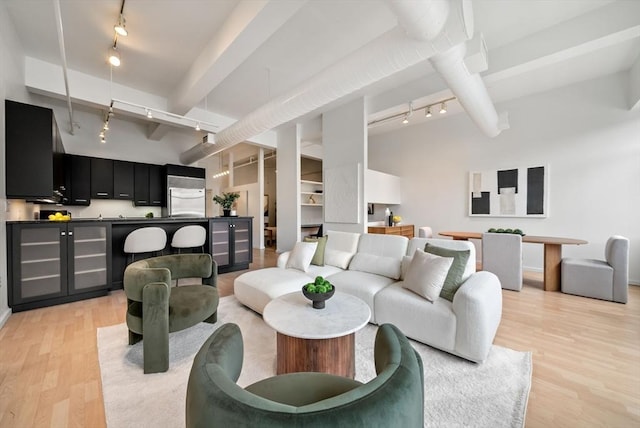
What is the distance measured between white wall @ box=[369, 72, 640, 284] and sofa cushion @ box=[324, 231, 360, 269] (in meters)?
3.46

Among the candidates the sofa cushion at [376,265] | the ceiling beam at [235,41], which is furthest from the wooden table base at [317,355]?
the ceiling beam at [235,41]

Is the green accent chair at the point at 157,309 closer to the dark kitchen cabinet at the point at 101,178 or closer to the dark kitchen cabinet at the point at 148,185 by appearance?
the dark kitchen cabinet at the point at 101,178

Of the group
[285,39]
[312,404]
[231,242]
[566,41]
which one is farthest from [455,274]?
[231,242]

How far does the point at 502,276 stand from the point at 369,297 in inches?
103

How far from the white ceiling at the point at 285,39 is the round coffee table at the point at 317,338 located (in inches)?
103

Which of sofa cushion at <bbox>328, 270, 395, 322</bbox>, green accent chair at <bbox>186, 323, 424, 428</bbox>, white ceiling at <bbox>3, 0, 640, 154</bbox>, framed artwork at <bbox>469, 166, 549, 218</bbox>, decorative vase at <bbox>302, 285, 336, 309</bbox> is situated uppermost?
white ceiling at <bbox>3, 0, 640, 154</bbox>

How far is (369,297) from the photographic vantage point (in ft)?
8.18

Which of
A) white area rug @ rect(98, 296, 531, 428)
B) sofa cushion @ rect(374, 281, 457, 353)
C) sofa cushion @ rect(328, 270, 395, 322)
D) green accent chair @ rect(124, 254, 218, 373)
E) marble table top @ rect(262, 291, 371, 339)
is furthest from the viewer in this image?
sofa cushion @ rect(328, 270, 395, 322)

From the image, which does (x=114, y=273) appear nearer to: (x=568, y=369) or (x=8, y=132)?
(x=8, y=132)

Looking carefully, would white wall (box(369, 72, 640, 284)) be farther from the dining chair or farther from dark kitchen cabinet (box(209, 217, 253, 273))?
dark kitchen cabinet (box(209, 217, 253, 273))

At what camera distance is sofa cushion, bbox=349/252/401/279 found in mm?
2863

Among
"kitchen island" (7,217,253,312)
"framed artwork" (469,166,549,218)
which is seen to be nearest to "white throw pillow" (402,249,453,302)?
"framed artwork" (469,166,549,218)

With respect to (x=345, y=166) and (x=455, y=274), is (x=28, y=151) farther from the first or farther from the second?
(x=455, y=274)

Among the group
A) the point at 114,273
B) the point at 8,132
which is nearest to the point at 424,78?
the point at 8,132
